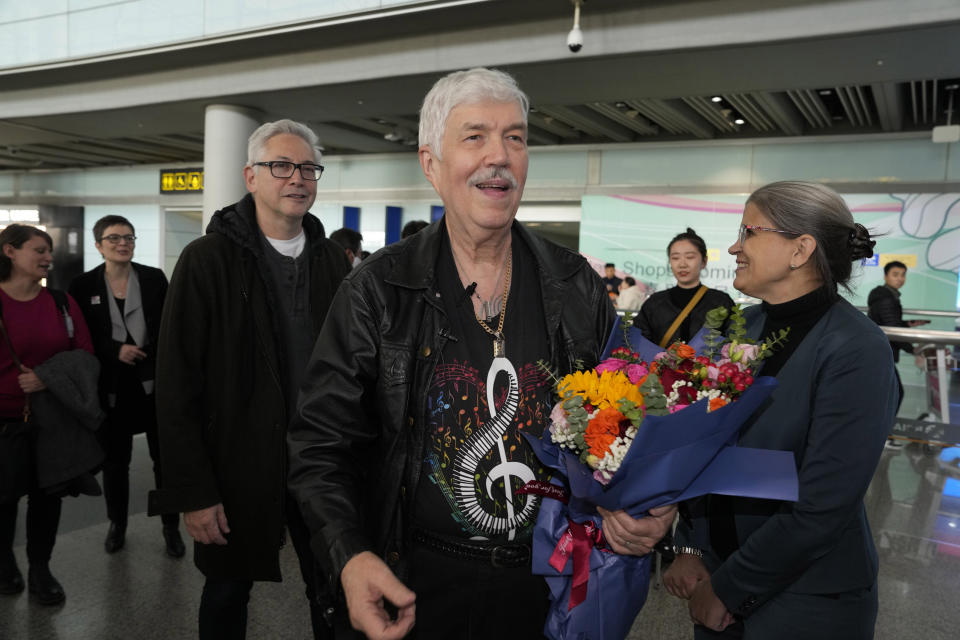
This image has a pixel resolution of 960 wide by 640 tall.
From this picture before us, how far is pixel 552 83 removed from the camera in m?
7.12

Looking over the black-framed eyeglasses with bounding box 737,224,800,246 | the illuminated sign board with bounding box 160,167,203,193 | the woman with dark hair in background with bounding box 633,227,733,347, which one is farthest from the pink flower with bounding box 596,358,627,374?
the illuminated sign board with bounding box 160,167,203,193

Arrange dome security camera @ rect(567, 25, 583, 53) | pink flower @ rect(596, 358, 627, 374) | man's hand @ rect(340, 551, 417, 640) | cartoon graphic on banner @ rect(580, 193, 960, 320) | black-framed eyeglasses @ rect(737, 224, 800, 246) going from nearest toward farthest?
man's hand @ rect(340, 551, 417, 640) → pink flower @ rect(596, 358, 627, 374) → black-framed eyeglasses @ rect(737, 224, 800, 246) → dome security camera @ rect(567, 25, 583, 53) → cartoon graphic on banner @ rect(580, 193, 960, 320)

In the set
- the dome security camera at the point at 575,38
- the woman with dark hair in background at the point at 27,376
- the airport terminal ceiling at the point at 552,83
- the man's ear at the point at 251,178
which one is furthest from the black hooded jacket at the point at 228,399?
the airport terminal ceiling at the point at 552,83

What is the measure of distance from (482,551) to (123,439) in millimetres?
3274

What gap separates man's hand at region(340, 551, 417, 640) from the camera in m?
1.15

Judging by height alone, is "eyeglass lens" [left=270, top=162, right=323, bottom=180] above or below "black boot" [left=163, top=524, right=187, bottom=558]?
above

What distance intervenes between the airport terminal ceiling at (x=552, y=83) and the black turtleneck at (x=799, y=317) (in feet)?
14.5

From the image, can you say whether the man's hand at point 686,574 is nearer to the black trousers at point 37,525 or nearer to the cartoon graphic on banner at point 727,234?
the black trousers at point 37,525

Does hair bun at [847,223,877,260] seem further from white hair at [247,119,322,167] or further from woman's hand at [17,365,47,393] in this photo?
woman's hand at [17,365,47,393]

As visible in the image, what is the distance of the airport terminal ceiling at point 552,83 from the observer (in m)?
5.95

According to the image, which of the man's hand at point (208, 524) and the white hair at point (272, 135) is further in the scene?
the white hair at point (272, 135)

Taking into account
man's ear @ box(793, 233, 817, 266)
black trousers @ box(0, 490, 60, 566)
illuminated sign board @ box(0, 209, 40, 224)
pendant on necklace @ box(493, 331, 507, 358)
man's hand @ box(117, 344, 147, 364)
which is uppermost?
illuminated sign board @ box(0, 209, 40, 224)

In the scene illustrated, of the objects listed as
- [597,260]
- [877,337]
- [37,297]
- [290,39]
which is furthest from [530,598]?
[597,260]

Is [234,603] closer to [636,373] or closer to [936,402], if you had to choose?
[636,373]
